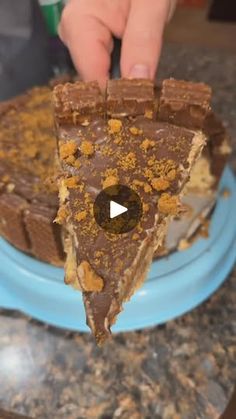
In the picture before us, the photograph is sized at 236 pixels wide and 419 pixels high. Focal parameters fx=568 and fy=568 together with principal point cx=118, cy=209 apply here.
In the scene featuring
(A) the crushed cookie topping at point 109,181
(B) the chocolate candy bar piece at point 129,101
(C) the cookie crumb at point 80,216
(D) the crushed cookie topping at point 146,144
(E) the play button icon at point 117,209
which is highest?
→ (B) the chocolate candy bar piece at point 129,101

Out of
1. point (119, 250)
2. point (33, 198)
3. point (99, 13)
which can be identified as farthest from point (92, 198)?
point (99, 13)

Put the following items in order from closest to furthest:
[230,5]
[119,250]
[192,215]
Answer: [119,250] < [192,215] < [230,5]

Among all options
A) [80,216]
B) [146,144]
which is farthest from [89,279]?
[146,144]

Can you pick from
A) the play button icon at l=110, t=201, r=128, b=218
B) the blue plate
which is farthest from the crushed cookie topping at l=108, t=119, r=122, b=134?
the blue plate

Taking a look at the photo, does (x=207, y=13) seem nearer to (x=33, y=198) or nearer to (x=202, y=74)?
(x=202, y=74)

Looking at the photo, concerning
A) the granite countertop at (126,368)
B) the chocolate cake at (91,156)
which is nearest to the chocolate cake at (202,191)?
the chocolate cake at (91,156)

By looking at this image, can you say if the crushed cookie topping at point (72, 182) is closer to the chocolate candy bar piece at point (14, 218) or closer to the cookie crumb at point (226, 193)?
the chocolate candy bar piece at point (14, 218)
